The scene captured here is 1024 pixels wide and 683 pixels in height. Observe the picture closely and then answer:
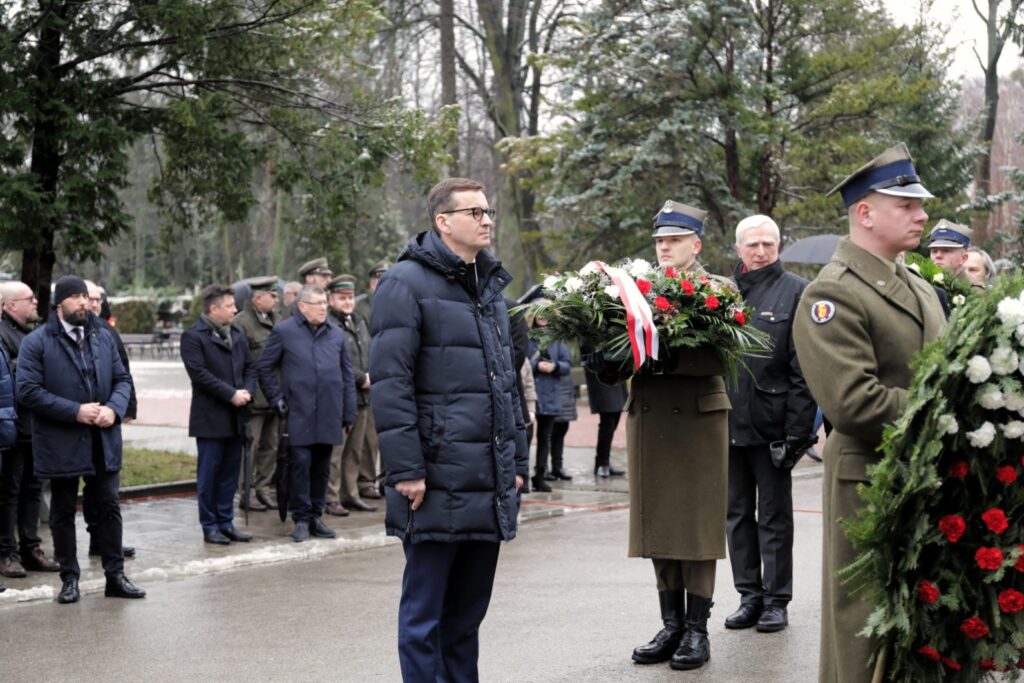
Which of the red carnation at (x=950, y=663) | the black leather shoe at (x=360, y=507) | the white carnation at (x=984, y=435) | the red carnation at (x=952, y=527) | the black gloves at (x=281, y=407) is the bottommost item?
the black leather shoe at (x=360, y=507)

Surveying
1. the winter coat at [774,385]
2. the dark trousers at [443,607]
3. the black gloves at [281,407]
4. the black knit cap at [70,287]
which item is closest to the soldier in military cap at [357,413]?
the black gloves at [281,407]

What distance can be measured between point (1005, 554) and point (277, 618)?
4958 millimetres

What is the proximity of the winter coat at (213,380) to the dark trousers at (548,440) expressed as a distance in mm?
4041

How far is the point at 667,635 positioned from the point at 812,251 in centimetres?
939

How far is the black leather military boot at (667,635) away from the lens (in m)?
6.72

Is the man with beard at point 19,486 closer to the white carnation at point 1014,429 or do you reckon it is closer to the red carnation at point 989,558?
the red carnation at point 989,558

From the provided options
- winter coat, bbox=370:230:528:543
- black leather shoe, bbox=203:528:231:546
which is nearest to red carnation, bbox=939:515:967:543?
winter coat, bbox=370:230:528:543

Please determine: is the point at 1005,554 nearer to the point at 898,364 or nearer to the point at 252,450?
the point at 898,364

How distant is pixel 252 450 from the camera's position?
12711 millimetres

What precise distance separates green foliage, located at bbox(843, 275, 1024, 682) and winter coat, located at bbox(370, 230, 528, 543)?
1542mm

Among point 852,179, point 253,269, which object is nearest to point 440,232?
point 852,179

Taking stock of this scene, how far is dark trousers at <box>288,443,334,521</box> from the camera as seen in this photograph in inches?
437

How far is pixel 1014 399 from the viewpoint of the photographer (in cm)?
418

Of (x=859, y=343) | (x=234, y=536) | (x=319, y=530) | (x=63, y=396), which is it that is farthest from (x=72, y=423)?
(x=859, y=343)
